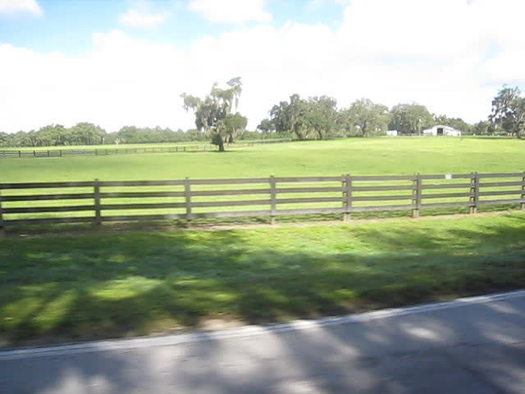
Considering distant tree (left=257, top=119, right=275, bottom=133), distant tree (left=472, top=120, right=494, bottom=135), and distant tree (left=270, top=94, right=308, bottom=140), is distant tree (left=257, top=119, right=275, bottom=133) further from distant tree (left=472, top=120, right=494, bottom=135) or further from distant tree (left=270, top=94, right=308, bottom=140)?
distant tree (left=472, top=120, right=494, bottom=135)

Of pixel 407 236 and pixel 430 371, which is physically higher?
pixel 430 371

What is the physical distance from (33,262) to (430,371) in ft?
24.3

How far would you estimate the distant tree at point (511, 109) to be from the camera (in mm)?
122625

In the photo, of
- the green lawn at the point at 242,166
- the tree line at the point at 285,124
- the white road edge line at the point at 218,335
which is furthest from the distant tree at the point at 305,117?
the white road edge line at the point at 218,335

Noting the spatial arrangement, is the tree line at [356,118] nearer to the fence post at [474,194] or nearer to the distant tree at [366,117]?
the distant tree at [366,117]

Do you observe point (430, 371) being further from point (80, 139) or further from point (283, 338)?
point (80, 139)

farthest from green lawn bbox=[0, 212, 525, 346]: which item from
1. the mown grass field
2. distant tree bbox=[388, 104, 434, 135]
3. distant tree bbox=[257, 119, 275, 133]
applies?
distant tree bbox=[388, 104, 434, 135]

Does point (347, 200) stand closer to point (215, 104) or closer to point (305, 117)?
point (215, 104)

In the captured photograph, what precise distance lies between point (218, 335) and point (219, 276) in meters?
2.99

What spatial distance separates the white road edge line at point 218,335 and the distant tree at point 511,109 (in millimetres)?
131844

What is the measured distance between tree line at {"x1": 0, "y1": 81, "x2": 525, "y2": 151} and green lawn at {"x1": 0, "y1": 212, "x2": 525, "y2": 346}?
64426 mm

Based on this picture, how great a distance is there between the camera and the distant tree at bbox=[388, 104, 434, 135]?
601 feet

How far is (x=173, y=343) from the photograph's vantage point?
12.3 feet

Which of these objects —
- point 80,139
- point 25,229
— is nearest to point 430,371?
point 25,229
